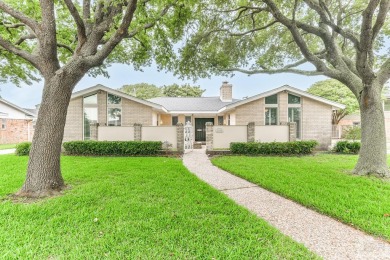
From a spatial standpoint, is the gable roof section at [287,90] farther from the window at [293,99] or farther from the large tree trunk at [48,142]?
the large tree trunk at [48,142]

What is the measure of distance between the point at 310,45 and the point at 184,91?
101 ft

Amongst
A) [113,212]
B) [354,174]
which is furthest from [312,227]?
[354,174]

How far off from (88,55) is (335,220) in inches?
261

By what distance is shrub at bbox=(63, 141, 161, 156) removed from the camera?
11.7m

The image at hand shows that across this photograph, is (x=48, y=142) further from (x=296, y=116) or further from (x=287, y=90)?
(x=296, y=116)

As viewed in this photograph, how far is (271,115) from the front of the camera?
15281 millimetres

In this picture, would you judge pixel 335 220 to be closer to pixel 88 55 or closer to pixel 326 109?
pixel 88 55

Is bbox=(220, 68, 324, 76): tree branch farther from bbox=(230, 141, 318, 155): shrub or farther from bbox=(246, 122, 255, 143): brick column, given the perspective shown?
bbox=(230, 141, 318, 155): shrub

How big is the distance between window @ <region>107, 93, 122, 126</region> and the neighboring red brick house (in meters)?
13.9

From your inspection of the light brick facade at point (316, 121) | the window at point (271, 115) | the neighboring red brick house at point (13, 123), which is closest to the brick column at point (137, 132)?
the window at point (271, 115)

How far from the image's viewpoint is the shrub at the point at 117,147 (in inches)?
462

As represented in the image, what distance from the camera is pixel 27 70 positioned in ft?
38.0

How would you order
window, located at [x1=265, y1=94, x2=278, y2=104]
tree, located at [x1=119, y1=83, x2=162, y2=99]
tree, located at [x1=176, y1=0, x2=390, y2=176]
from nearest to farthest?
tree, located at [x1=176, y1=0, x2=390, y2=176] → window, located at [x1=265, y1=94, x2=278, y2=104] → tree, located at [x1=119, y1=83, x2=162, y2=99]

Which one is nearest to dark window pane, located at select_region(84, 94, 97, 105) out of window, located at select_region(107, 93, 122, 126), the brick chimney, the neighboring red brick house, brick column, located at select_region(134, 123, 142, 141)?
window, located at select_region(107, 93, 122, 126)
